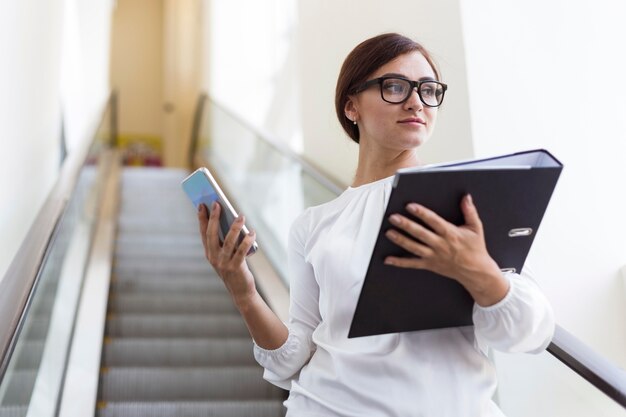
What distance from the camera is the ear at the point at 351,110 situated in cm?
190

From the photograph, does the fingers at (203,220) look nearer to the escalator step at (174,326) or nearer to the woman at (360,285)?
the woman at (360,285)

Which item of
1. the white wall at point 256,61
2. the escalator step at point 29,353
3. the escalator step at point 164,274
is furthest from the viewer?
the white wall at point 256,61

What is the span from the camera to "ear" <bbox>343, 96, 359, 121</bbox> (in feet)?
6.23

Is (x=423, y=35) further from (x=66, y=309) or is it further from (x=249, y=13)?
(x=249, y=13)

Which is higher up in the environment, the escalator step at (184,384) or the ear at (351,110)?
the ear at (351,110)

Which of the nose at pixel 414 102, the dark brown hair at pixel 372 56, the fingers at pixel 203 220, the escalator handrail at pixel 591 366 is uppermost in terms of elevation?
the dark brown hair at pixel 372 56

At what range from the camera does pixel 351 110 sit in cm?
192

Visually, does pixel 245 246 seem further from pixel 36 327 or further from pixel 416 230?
pixel 36 327

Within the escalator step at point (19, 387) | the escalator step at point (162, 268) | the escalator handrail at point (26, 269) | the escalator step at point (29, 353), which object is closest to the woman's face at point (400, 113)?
the escalator handrail at point (26, 269)

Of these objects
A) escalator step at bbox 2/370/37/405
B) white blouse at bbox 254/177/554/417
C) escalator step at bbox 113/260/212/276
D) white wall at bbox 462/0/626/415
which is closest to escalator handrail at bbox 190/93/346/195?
white wall at bbox 462/0/626/415

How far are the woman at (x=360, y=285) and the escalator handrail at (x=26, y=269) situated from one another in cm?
107

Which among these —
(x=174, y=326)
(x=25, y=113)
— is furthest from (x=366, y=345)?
(x=25, y=113)

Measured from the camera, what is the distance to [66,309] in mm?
4633

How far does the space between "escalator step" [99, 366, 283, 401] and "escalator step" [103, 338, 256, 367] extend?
1.20 ft
